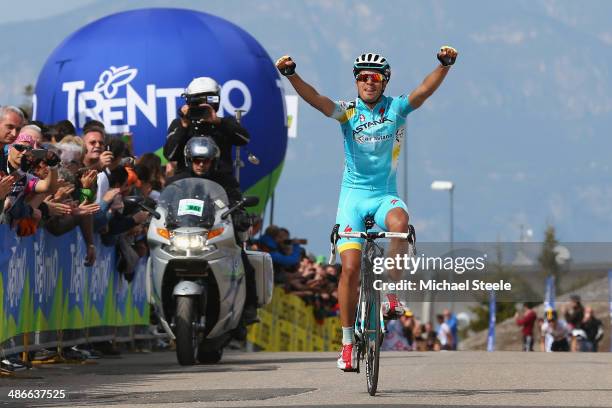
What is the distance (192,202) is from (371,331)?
3952 mm

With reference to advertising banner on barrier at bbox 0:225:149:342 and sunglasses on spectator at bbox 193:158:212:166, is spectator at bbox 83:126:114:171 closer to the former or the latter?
advertising banner on barrier at bbox 0:225:149:342

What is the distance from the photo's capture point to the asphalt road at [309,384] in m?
10.6

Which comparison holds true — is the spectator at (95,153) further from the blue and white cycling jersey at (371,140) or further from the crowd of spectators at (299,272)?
the crowd of spectators at (299,272)

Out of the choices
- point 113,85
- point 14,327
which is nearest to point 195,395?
point 14,327

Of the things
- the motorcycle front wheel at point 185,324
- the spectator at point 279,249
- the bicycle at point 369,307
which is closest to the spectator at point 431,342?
the spectator at point 279,249

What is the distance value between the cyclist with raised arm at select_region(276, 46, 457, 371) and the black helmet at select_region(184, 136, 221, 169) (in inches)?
132

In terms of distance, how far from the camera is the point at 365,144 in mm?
12078

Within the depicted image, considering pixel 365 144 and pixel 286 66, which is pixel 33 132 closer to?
pixel 286 66

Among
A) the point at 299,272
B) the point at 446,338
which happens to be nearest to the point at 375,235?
the point at 299,272

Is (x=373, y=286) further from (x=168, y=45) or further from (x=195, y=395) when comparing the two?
(x=168, y=45)

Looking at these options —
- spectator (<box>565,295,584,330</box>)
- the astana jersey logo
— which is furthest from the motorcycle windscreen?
spectator (<box>565,295,584,330</box>)

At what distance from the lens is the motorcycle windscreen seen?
1484 cm

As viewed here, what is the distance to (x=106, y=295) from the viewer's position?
59.0 feet

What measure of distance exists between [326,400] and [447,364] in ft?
19.2
